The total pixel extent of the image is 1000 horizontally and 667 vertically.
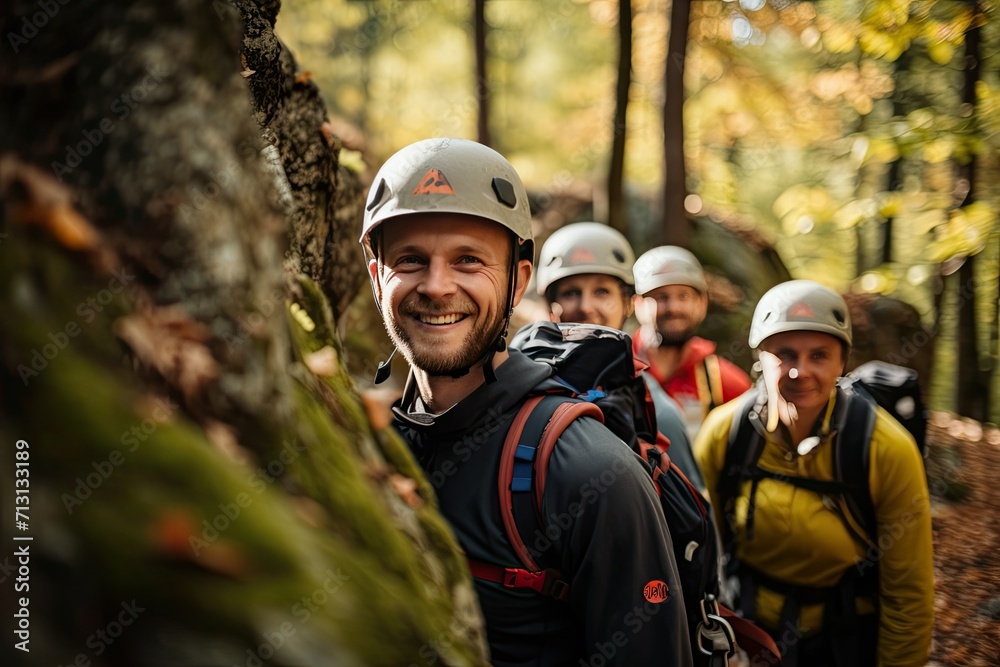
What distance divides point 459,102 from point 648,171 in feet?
23.0

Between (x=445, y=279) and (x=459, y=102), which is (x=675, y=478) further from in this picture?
(x=459, y=102)

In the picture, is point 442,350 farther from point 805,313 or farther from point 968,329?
point 968,329

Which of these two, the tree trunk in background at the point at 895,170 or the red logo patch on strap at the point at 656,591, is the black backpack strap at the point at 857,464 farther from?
the tree trunk in background at the point at 895,170

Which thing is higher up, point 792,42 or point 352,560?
point 792,42

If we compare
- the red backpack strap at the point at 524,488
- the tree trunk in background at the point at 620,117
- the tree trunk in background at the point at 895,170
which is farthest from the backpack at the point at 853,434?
the tree trunk in background at the point at 895,170

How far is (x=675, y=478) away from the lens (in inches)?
119

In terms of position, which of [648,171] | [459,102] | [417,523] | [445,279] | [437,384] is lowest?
[417,523]

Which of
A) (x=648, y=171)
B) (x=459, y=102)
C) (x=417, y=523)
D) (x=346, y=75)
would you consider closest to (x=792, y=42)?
(x=648, y=171)

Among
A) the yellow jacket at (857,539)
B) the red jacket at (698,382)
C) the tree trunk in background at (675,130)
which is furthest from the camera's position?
the tree trunk in background at (675,130)

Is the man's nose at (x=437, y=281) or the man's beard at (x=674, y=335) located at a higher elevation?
the man's nose at (x=437, y=281)

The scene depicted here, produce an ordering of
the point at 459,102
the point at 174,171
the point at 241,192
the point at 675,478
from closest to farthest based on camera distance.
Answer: the point at 174,171
the point at 241,192
the point at 675,478
the point at 459,102

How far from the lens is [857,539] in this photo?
3.88 metres

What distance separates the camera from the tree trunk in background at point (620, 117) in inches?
463

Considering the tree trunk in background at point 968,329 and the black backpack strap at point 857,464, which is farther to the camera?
the tree trunk in background at point 968,329
